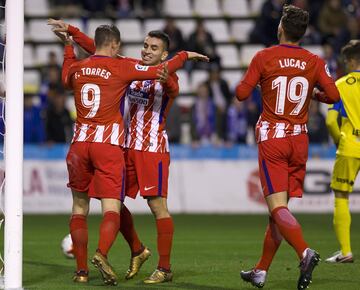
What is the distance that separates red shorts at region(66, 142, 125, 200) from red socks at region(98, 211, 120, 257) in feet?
0.56

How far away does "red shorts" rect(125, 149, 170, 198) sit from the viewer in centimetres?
839

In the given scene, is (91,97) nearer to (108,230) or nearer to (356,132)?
(108,230)

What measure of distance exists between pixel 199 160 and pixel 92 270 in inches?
294

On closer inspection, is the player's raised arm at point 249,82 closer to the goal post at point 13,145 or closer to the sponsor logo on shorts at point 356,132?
the goal post at point 13,145

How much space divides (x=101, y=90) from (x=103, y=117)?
228mm

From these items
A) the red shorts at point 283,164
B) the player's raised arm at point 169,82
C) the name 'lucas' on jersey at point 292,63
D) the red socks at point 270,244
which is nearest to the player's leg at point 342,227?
the red socks at point 270,244

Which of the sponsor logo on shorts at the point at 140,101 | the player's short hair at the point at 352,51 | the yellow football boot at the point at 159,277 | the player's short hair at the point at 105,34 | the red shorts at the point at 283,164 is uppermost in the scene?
the player's short hair at the point at 105,34

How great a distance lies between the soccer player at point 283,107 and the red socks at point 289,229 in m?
0.02

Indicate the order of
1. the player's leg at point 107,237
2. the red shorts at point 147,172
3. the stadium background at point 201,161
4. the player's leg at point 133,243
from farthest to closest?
the stadium background at point 201,161
the player's leg at point 133,243
the red shorts at point 147,172
the player's leg at point 107,237

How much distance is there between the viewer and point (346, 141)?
9797 millimetres

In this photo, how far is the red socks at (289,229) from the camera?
24.8 feet

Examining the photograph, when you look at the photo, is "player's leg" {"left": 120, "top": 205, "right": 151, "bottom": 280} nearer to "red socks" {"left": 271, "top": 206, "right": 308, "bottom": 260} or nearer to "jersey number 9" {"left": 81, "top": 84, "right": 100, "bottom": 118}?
"jersey number 9" {"left": 81, "top": 84, "right": 100, "bottom": 118}

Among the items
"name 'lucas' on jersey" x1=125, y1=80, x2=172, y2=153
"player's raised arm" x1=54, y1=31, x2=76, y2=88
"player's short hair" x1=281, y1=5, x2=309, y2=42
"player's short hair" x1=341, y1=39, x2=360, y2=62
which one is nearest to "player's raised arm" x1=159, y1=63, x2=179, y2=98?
"name 'lucas' on jersey" x1=125, y1=80, x2=172, y2=153

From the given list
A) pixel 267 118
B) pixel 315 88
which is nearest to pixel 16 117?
pixel 267 118
